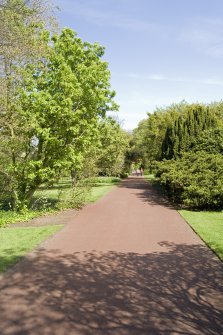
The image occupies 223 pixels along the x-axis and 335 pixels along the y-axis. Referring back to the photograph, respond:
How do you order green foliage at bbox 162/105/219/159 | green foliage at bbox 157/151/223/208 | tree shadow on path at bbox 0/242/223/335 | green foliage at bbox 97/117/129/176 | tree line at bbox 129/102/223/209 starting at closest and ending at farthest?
1. tree shadow on path at bbox 0/242/223/335
2. green foliage at bbox 157/151/223/208
3. tree line at bbox 129/102/223/209
4. green foliage at bbox 162/105/219/159
5. green foliage at bbox 97/117/129/176

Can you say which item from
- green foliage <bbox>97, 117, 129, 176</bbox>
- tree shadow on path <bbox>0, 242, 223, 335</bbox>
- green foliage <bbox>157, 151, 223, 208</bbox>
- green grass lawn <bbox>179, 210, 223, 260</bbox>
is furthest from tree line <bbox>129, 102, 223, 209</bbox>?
green foliage <bbox>97, 117, 129, 176</bbox>

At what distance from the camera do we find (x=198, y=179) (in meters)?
18.6

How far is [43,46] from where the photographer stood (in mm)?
15500

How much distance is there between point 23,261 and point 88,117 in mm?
11136

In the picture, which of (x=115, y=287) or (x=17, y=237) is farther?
(x=17, y=237)

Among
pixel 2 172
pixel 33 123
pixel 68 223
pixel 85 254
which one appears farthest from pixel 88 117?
pixel 85 254

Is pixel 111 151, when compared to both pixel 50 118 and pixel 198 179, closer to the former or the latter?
pixel 198 179

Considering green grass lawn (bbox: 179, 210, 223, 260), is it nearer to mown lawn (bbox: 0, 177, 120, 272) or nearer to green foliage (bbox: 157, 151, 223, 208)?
green foliage (bbox: 157, 151, 223, 208)

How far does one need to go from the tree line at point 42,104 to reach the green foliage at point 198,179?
524cm

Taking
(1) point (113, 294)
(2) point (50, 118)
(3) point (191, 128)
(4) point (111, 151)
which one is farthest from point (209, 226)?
(4) point (111, 151)

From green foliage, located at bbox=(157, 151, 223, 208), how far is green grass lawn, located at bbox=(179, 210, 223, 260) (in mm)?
957

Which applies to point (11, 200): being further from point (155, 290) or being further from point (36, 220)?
point (155, 290)

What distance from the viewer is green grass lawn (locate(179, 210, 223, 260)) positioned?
34.7 feet

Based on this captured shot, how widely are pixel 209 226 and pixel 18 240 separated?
7148 mm
